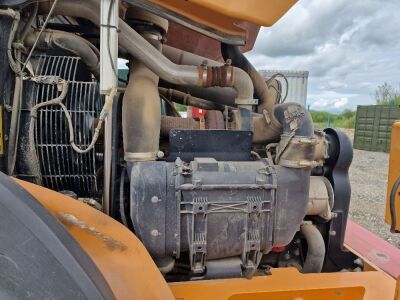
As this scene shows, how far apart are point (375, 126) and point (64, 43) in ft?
51.0

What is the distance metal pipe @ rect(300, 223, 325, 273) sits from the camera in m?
1.90

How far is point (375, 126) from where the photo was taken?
49.0 feet

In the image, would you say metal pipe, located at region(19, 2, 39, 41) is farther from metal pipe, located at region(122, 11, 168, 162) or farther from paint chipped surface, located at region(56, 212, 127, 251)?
paint chipped surface, located at region(56, 212, 127, 251)

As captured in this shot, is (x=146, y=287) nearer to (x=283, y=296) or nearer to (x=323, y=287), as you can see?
(x=283, y=296)

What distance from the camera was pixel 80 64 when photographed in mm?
1652

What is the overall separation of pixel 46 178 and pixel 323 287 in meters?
1.31

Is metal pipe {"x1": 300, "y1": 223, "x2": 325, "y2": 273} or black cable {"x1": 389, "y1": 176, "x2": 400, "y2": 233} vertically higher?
black cable {"x1": 389, "y1": 176, "x2": 400, "y2": 233}

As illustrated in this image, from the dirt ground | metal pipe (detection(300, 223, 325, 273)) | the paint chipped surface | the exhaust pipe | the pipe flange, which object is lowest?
the dirt ground

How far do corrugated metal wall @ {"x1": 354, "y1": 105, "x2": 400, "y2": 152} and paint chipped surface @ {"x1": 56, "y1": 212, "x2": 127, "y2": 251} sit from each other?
49.1 ft

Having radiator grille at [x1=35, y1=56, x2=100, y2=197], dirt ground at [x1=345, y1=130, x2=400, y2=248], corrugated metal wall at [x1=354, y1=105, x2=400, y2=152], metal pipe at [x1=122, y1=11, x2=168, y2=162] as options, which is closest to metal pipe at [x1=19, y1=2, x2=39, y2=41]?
radiator grille at [x1=35, y1=56, x2=100, y2=197]

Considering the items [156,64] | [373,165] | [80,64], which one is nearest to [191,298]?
[156,64]

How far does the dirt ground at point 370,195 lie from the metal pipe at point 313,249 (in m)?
3.28

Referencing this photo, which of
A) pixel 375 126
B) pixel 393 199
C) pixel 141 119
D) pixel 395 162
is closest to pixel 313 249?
pixel 393 199

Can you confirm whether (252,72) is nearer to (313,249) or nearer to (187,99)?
(187,99)
